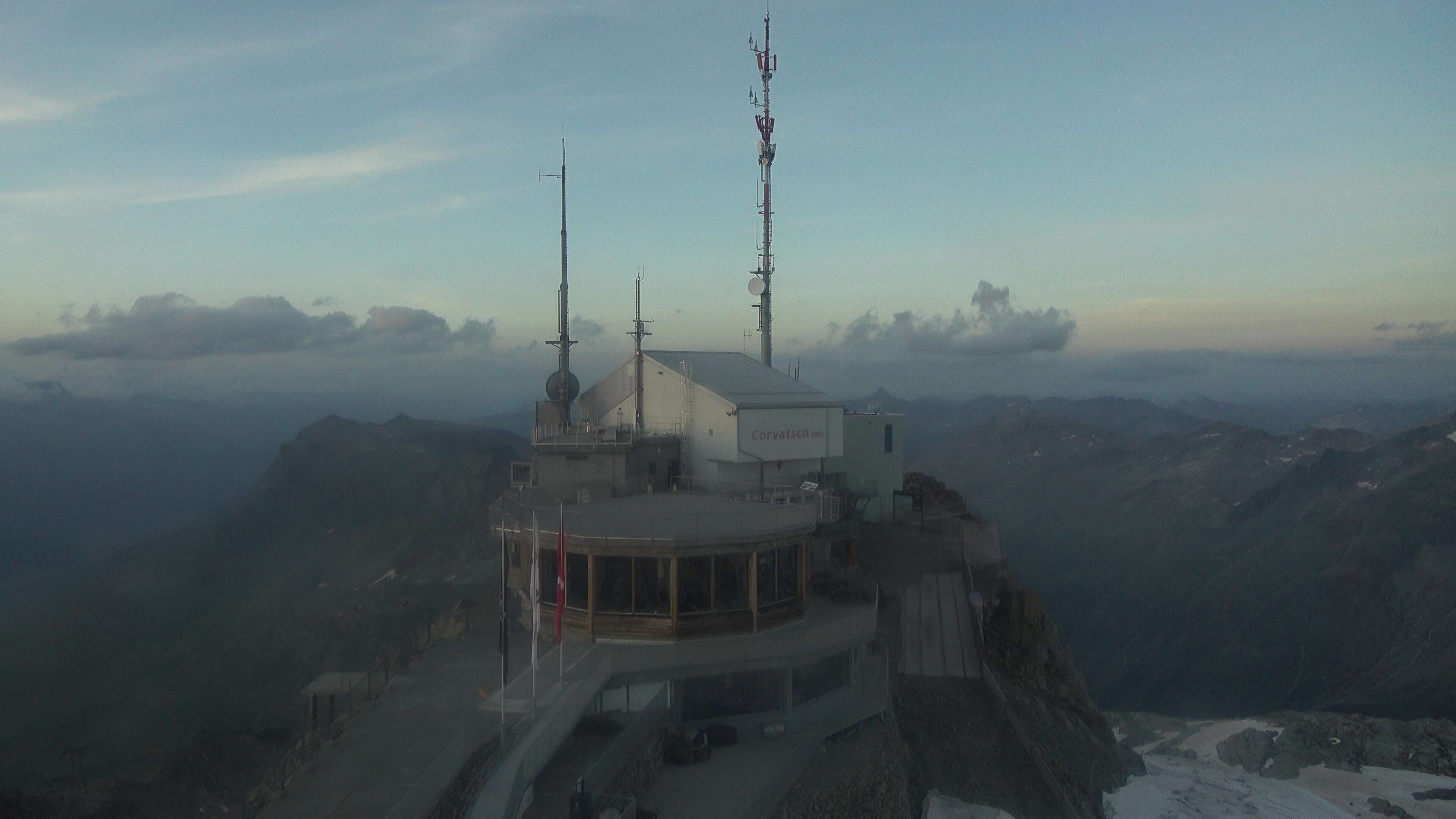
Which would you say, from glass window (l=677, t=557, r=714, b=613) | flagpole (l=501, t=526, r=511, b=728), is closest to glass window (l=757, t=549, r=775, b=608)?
glass window (l=677, t=557, r=714, b=613)

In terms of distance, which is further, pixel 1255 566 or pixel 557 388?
pixel 1255 566

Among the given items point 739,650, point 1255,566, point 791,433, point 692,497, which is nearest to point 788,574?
point 739,650

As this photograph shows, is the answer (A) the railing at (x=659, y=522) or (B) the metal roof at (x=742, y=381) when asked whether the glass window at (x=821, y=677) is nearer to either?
(A) the railing at (x=659, y=522)

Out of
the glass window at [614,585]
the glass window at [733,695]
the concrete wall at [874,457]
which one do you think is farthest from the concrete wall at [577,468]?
the concrete wall at [874,457]

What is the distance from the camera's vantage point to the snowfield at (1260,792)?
31828mm

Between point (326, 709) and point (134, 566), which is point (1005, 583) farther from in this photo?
point (134, 566)

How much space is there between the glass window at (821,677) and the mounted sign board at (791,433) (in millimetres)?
8358

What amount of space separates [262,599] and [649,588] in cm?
5032

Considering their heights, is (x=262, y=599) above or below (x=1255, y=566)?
above

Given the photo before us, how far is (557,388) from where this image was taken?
34656 millimetres

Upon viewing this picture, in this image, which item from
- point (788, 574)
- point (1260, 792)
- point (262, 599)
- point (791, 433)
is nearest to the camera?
Result: point (788, 574)

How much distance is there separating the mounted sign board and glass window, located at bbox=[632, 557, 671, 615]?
9.45 metres

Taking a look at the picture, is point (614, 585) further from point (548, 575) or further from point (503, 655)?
point (503, 655)

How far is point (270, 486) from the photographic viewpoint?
8250 centimetres
